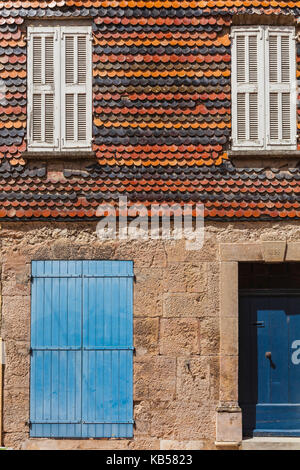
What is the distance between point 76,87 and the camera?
34.7 feet

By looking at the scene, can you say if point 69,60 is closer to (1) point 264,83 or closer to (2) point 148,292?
(1) point 264,83

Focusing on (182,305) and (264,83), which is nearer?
(182,305)

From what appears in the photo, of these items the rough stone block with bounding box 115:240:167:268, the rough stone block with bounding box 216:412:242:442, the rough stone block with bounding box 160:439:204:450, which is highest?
the rough stone block with bounding box 115:240:167:268

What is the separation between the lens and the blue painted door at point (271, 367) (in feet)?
34.2

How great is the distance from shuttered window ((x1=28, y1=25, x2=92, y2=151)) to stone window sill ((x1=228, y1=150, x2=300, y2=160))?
75.5 inches

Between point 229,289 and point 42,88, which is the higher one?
point 42,88

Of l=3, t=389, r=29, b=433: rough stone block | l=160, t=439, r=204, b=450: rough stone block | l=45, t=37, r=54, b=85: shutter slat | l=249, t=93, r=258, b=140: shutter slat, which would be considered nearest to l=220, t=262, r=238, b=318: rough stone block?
l=160, t=439, r=204, b=450: rough stone block

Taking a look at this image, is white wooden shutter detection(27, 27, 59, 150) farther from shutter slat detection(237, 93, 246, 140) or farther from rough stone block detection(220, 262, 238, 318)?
rough stone block detection(220, 262, 238, 318)

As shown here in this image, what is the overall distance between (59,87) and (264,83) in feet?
8.84

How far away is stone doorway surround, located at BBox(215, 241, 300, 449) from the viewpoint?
9.97 metres

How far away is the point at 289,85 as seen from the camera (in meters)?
10.6

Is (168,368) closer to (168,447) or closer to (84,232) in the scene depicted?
(168,447)

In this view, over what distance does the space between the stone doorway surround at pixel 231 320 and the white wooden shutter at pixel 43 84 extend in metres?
2.81

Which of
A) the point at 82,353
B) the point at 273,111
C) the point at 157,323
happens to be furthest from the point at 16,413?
the point at 273,111
